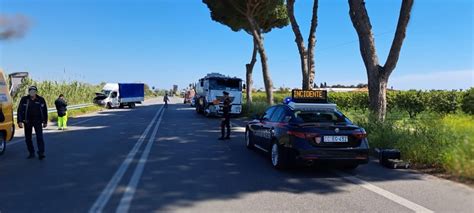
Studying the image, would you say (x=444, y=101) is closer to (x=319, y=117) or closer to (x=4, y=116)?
(x=319, y=117)

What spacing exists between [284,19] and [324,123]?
25603 millimetres

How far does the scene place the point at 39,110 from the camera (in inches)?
418

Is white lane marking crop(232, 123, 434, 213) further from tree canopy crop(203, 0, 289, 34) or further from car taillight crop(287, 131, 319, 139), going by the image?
tree canopy crop(203, 0, 289, 34)

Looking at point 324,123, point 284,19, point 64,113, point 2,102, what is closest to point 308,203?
point 324,123

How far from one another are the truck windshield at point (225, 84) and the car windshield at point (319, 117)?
64.4 feet

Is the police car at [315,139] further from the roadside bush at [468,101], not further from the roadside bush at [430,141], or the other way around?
the roadside bush at [468,101]

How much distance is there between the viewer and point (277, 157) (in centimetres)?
909

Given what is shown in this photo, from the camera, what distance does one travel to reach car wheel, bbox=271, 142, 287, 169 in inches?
349

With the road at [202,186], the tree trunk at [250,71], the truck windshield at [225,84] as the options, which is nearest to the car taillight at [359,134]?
the road at [202,186]

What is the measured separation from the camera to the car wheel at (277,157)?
8867 mm

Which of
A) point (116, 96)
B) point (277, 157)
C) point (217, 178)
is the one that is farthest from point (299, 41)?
point (116, 96)

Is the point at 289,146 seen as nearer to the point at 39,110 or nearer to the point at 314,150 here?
the point at 314,150

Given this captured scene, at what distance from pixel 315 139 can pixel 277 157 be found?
1.01 m

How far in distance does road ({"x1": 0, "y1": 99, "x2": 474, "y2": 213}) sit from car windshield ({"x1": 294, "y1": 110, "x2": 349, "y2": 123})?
3.31 feet
